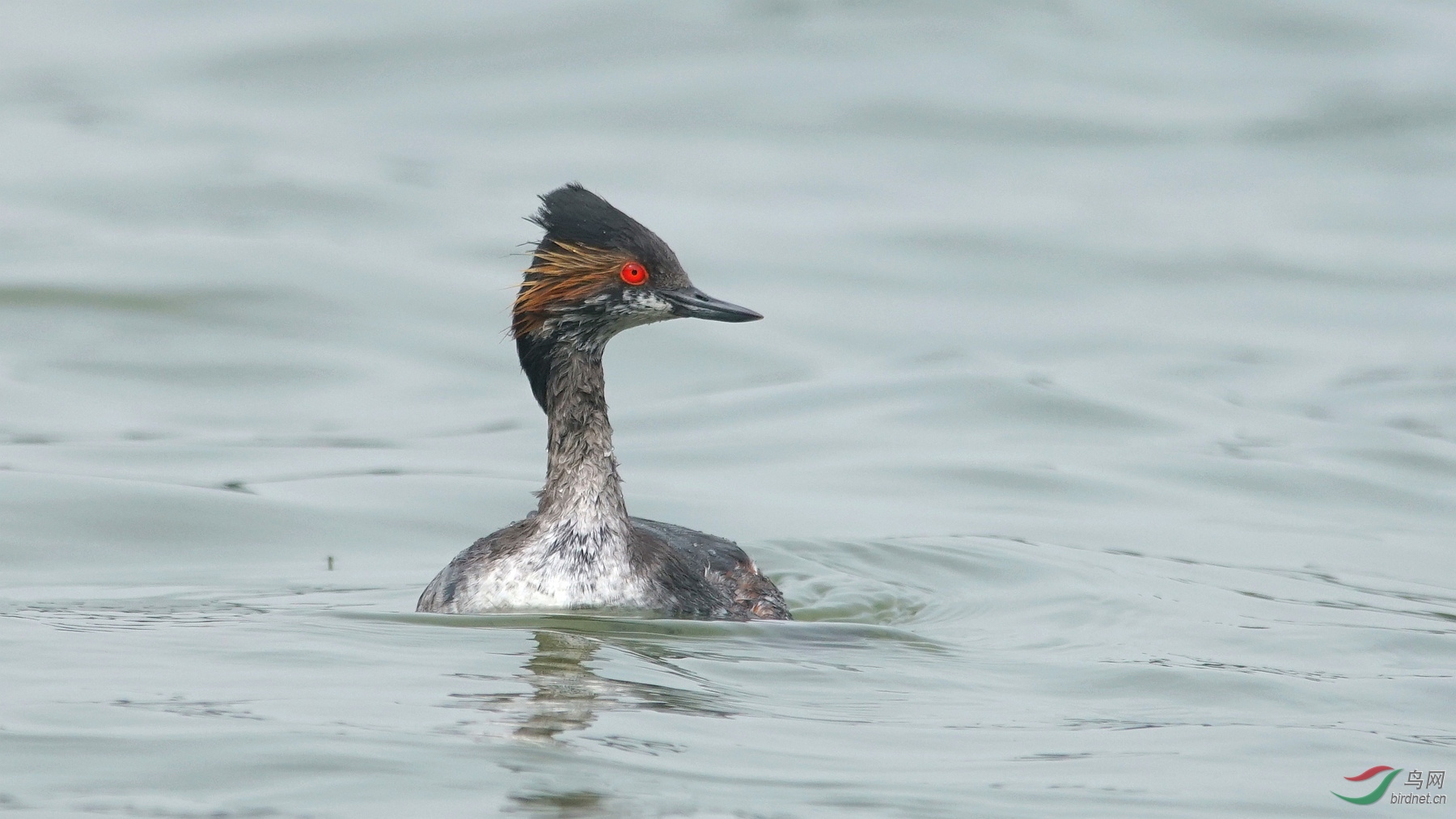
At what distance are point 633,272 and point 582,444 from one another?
84 centimetres

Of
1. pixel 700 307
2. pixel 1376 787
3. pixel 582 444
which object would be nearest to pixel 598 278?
pixel 700 307

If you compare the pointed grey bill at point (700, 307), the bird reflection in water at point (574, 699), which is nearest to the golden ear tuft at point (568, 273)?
the pointed grey bill at point (700, 307)

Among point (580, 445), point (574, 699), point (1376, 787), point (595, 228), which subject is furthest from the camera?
point (580, 445)

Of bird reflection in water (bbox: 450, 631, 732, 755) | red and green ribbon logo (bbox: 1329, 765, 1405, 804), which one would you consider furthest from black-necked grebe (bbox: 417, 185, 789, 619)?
red and green ribbon logo (bbox: 1329, 765, 1405, 804)

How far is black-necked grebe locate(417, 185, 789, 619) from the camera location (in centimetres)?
894

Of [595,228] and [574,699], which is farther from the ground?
[595,228]

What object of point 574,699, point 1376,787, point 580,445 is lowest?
point 1376,787

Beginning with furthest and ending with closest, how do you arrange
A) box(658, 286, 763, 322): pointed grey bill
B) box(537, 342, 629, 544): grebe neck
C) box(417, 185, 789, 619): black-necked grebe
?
box(537, 342, 629, 544): grebe neck, box(658, 286, 763, 322): pointed grey bill, box(417, 185, 789, 619): black-necked grebe

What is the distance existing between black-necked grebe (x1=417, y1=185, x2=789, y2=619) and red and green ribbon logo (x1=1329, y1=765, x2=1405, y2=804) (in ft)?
9.65

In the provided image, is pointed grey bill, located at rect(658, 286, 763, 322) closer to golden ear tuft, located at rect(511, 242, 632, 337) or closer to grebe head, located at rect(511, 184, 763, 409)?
grebe head, located at rect(511, 184, 763, 409)

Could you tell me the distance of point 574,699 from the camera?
7.61m
